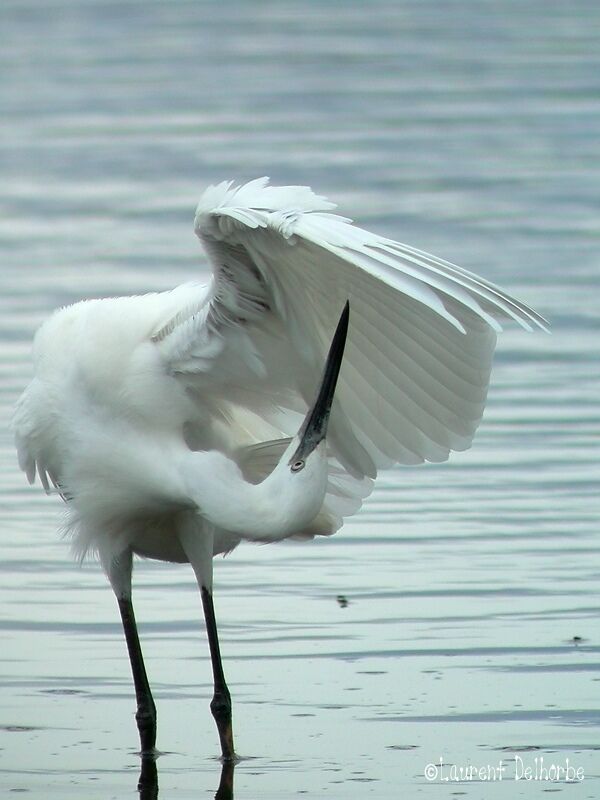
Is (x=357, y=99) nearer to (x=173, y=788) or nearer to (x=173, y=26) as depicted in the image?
(x=173, y=26)

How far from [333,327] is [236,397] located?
56cm

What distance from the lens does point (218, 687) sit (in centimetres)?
764

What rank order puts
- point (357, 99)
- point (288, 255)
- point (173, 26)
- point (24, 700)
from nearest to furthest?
point (288, 255)
point (24, 700)
point (357, 99)
point (173, 26)

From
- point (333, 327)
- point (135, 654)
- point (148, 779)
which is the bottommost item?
point (148, 779)

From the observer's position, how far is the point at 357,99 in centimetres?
2270

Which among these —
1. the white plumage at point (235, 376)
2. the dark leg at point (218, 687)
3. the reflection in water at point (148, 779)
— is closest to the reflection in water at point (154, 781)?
the reflection in water at point (148, 779)

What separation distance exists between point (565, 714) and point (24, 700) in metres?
1.97

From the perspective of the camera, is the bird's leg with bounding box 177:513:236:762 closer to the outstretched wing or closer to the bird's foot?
the bird's foot

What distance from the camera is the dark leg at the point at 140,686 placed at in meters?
7.56

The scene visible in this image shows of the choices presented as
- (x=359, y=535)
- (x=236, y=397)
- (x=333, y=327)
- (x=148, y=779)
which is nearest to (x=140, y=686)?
(x=148, y=779)

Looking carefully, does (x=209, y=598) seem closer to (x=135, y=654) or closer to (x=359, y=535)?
(x=135, y=654)

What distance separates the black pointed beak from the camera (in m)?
6.73

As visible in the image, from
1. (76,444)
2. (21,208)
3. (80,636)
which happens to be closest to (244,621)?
(80,636)

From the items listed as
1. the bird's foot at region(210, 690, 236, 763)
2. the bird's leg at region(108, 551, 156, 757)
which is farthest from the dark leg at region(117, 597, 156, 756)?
the bird's foot at region(210, 690, 236, 763)
